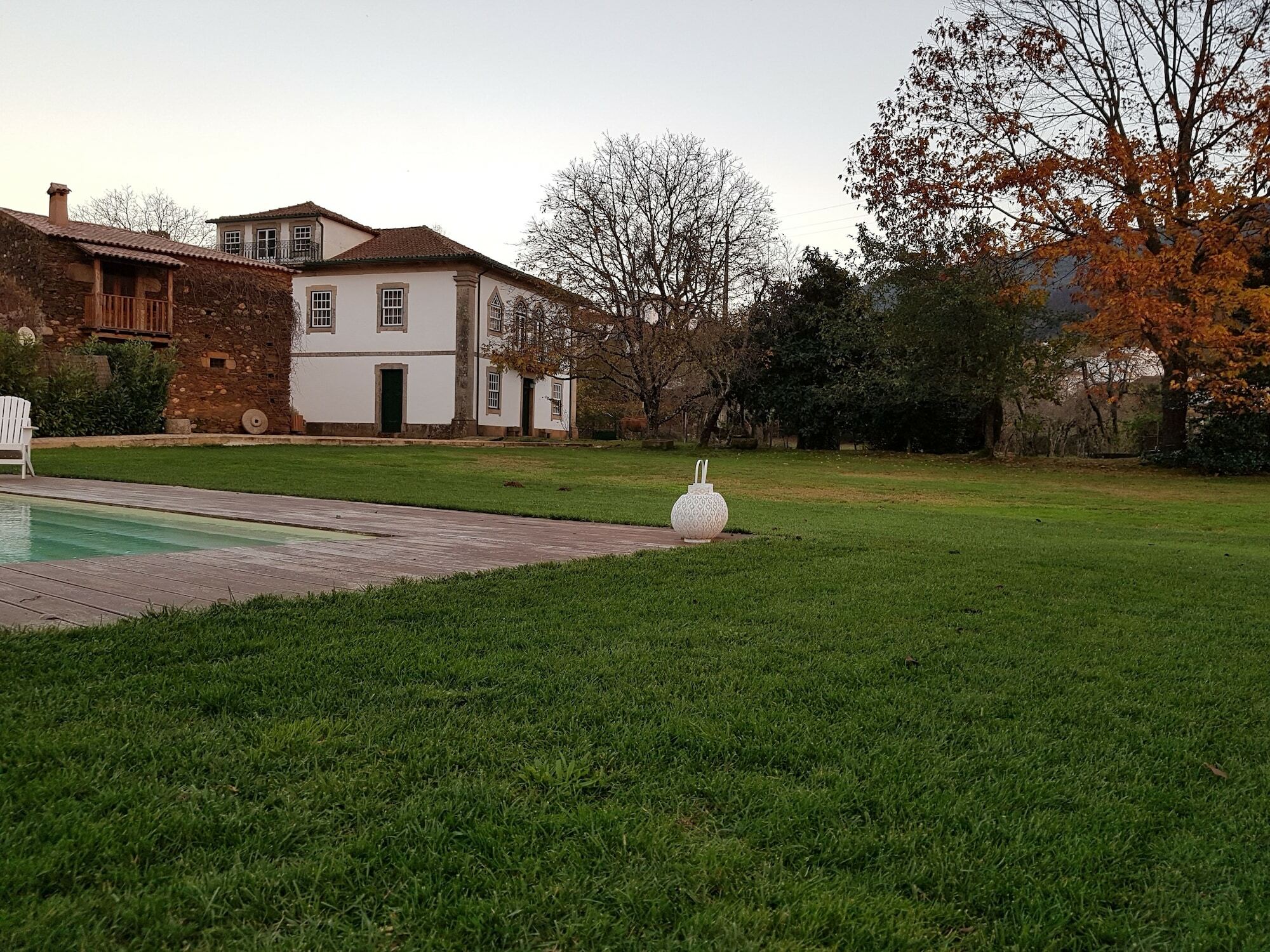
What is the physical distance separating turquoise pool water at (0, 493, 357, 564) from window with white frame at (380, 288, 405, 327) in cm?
2237

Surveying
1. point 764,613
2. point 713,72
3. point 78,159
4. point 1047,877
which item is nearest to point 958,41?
point 713,72

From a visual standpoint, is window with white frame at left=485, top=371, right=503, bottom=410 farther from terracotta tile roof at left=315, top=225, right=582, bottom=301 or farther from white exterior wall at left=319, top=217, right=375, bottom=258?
white exterior wall at left=319, top=217, right=375, bottom=258

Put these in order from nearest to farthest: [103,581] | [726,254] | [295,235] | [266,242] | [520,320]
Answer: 1. [103,581]
2. [726,254]
3. [520,320]
4. [295,235]
5. [266,242]

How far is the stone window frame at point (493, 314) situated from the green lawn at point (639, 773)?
87.4ft

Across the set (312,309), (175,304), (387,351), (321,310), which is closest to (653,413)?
(387,351)

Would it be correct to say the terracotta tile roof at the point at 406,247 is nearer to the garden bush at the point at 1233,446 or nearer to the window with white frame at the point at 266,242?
the window with white frame at the point at 266,242

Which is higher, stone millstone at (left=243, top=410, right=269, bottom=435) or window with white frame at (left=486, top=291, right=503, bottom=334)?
window with white frame at (left=486, top=291, right=503, bottom=334)

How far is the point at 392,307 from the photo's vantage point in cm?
3045

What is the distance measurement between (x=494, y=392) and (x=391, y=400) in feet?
11.5

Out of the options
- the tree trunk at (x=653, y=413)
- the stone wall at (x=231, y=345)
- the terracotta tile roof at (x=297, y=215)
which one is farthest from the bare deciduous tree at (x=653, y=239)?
the terracotta tile roof at (x=297, y=215)

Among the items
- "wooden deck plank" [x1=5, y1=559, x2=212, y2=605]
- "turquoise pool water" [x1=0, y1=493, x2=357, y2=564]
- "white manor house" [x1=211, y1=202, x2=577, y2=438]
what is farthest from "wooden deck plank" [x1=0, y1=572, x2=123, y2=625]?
"white manor house" [x1=211, y1=202, x2=577, y2=438]

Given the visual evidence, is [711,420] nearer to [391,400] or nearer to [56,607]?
[391,400]

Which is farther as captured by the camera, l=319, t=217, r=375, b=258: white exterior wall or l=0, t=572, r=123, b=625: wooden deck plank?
l=319, t=217, r=375, b=258: white exterior wall

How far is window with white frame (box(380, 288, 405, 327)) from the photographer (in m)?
30.3
